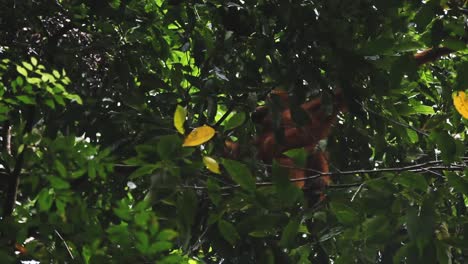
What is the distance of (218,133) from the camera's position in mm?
2176

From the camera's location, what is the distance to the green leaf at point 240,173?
5.47ft

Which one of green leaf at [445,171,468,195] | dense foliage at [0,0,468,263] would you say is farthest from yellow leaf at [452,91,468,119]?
green leaf at [445,171,468,195]

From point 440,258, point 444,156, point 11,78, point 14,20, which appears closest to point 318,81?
point 444,156

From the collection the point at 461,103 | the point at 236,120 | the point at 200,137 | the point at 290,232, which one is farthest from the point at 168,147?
the point at 461,103

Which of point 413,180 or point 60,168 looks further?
point 413,180

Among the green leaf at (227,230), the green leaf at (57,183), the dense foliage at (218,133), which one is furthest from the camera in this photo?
the green leaf at (227,230)

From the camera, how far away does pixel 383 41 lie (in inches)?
79.7

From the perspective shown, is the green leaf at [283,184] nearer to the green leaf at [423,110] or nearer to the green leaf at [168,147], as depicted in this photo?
the green leaf at [168,147]

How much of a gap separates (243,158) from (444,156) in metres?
0.75

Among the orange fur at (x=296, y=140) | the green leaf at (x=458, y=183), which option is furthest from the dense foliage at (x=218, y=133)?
the orange fur at (x=296, y=140)

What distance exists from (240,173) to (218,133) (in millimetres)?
506

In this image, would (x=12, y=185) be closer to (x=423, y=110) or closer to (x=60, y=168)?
(x=60, y=168)

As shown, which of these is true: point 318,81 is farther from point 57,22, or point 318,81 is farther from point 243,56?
point 57,22

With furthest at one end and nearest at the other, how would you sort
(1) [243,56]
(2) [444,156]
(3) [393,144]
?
1. (3) [393,144]
2. (1) [243,56]
3. (2) [444,156]
